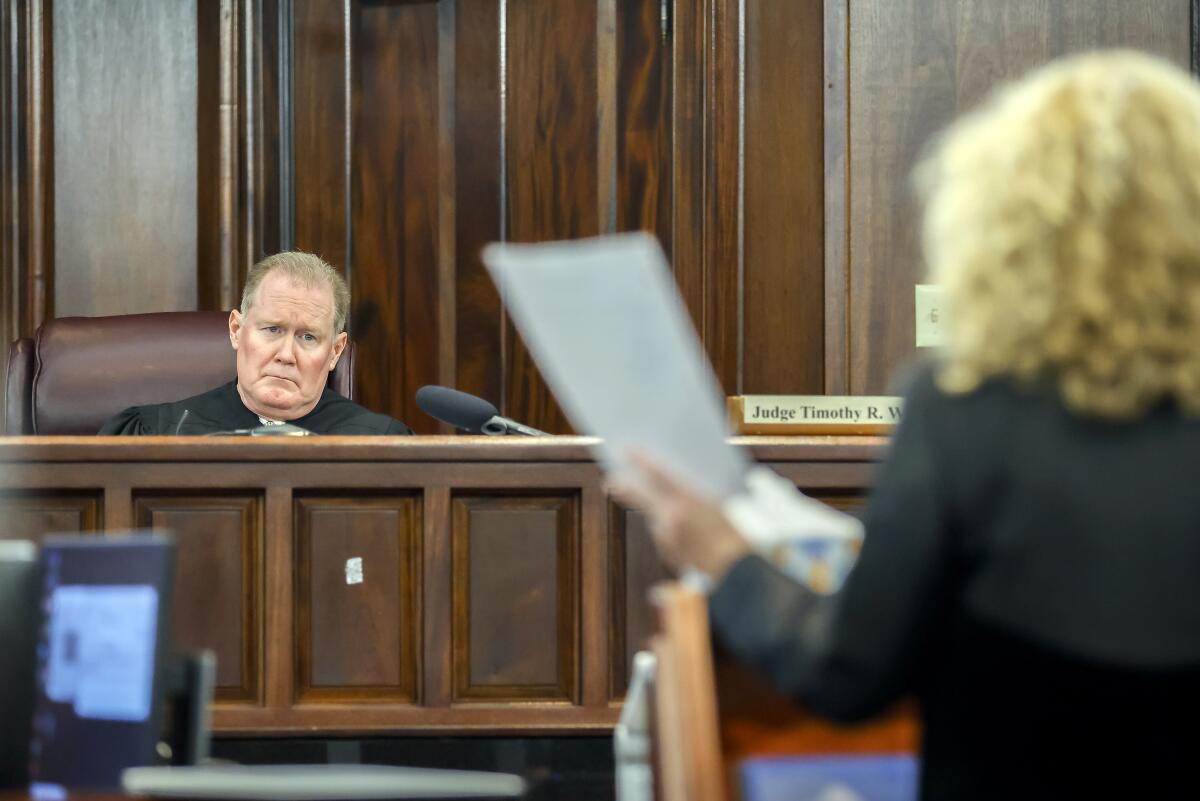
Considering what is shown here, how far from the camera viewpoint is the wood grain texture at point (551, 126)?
4.14 m

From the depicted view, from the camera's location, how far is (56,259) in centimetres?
409

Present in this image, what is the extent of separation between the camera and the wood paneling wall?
378cm

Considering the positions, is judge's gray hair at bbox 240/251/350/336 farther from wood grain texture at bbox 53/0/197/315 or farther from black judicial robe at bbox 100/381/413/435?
wood grain texture at bbox 53/0/197/315

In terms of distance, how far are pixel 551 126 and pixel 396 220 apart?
20.6 inches

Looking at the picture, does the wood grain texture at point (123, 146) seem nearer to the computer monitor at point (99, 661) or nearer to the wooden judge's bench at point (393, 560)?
the wooden judge's bench at point (393, 560)

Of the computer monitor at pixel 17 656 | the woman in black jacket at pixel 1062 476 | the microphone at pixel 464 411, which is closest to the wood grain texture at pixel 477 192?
the microphone at pixel 464 411

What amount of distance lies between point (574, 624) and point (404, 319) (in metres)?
1.99

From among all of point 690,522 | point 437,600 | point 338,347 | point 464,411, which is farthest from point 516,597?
point 338,347

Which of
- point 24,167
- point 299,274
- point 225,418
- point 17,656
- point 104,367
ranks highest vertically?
point 24,167

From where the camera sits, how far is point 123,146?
4098 millimetres

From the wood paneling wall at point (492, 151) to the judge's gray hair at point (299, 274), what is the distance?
534 mm

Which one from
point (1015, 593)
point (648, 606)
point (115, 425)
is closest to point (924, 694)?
point (1015, 593)

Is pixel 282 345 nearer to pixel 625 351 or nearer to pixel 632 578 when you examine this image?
pixel 632 578

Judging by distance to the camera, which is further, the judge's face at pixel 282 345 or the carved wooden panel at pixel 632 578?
the judge's face at pixel 282 345
